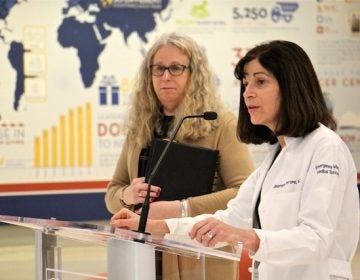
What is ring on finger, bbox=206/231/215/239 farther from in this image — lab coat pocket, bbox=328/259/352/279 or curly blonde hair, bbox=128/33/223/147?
curly blonde hair, bbox=128/33/223/147

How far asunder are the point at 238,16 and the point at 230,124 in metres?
4.61

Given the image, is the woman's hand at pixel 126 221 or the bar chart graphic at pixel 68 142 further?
the bar chart graphic at pixel 68 142

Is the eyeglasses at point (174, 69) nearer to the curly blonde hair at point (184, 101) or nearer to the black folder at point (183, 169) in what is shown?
the curly blonde hair at point (184, 101)

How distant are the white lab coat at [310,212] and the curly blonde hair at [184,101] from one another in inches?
32.7

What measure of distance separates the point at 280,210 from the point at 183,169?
0.89 m

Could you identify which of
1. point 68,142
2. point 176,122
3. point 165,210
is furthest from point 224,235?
point 68,142

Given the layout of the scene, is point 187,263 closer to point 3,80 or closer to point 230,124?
point 230,124

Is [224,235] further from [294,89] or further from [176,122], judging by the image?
[176,122]

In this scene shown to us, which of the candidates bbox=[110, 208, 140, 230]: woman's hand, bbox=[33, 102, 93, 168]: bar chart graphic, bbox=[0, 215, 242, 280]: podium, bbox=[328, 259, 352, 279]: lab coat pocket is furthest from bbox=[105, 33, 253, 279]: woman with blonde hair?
bbox=[33, 102, 93, 168]: bar chart graphic

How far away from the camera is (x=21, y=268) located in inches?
235

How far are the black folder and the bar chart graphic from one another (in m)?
4.28

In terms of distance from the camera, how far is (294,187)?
75.5 inches

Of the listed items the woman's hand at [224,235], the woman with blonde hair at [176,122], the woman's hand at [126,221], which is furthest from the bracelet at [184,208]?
the woman's hand at [224,235]

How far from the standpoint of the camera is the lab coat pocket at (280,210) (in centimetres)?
190
